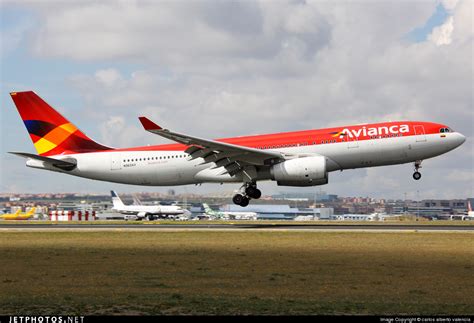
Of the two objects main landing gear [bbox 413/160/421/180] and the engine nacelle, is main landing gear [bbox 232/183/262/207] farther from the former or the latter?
main landing gear [bbox 413/160/421/180]

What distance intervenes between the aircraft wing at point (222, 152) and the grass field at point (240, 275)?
30.3 ft

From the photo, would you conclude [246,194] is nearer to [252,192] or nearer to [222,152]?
[252,192]

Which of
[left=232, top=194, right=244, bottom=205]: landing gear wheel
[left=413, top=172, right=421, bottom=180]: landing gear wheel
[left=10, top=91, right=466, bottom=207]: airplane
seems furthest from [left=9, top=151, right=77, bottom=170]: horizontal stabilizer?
[left=413, top=172, right=421, bottom=180]: landing gear wheel

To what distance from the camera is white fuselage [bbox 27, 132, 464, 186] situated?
132 ft

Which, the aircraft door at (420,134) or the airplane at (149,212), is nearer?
the aircraft door at (420,134)

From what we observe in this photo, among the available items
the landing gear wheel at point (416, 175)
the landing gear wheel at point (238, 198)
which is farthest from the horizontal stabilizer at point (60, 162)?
the landing gear wheel at point (416, 175)

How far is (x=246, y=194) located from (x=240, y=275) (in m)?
24.5

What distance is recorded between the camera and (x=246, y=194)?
4256cm

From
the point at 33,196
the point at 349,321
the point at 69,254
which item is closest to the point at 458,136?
the point at 69,254

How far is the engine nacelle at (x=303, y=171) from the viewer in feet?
128

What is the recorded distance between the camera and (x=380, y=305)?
541 inches

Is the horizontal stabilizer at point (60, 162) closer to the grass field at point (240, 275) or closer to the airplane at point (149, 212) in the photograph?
the grass field at point (240, 275)

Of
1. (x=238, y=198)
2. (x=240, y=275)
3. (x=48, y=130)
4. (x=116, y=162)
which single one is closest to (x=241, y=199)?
(x=238, y=198)

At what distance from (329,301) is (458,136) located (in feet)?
99.9
